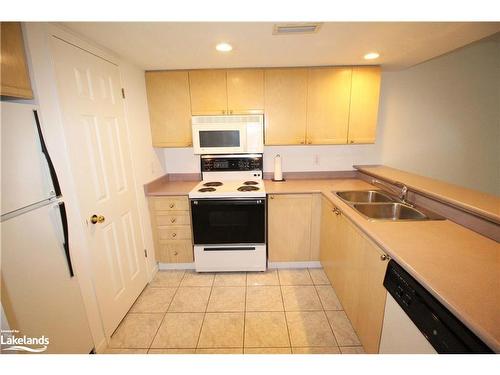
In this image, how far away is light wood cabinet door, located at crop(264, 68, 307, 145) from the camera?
2.28 m

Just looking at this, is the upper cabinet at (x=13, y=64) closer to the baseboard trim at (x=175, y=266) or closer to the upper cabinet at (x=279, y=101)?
the upper cabinet at (x=279, y=101)

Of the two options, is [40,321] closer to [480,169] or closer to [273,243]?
[273,243]

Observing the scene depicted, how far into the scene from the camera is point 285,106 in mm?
2348

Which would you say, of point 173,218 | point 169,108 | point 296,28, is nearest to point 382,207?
point 296,28

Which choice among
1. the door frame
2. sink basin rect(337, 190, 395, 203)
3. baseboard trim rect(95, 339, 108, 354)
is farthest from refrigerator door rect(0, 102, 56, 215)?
sink basin rect(337, 190, 395, 203)

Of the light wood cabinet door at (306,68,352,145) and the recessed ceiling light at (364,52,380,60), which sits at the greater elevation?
the recessed ceiling light at (364,52,380,60)

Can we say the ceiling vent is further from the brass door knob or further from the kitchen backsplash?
the brass door knob

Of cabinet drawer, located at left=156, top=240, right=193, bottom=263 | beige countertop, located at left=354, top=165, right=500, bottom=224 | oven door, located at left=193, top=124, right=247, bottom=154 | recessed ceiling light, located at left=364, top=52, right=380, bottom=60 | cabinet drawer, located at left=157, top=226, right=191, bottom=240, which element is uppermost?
recessed ceiling light, located at left=364, top=52, right=380, bottom=60

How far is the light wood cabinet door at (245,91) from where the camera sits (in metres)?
2.26

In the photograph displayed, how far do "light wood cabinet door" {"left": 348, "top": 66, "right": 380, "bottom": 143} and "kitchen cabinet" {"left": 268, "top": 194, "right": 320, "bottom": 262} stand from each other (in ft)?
2.99

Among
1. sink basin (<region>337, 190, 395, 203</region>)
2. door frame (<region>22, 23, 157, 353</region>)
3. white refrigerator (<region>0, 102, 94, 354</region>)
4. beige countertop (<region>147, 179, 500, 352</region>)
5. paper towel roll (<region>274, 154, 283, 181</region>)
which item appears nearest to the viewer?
beige countertop (<region>147, 179, 500, 352</region>)

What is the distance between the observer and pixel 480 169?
2.88 metres

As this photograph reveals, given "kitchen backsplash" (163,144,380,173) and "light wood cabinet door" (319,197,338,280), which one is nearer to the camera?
"light wood cabinet door" (319,197,338,280)
